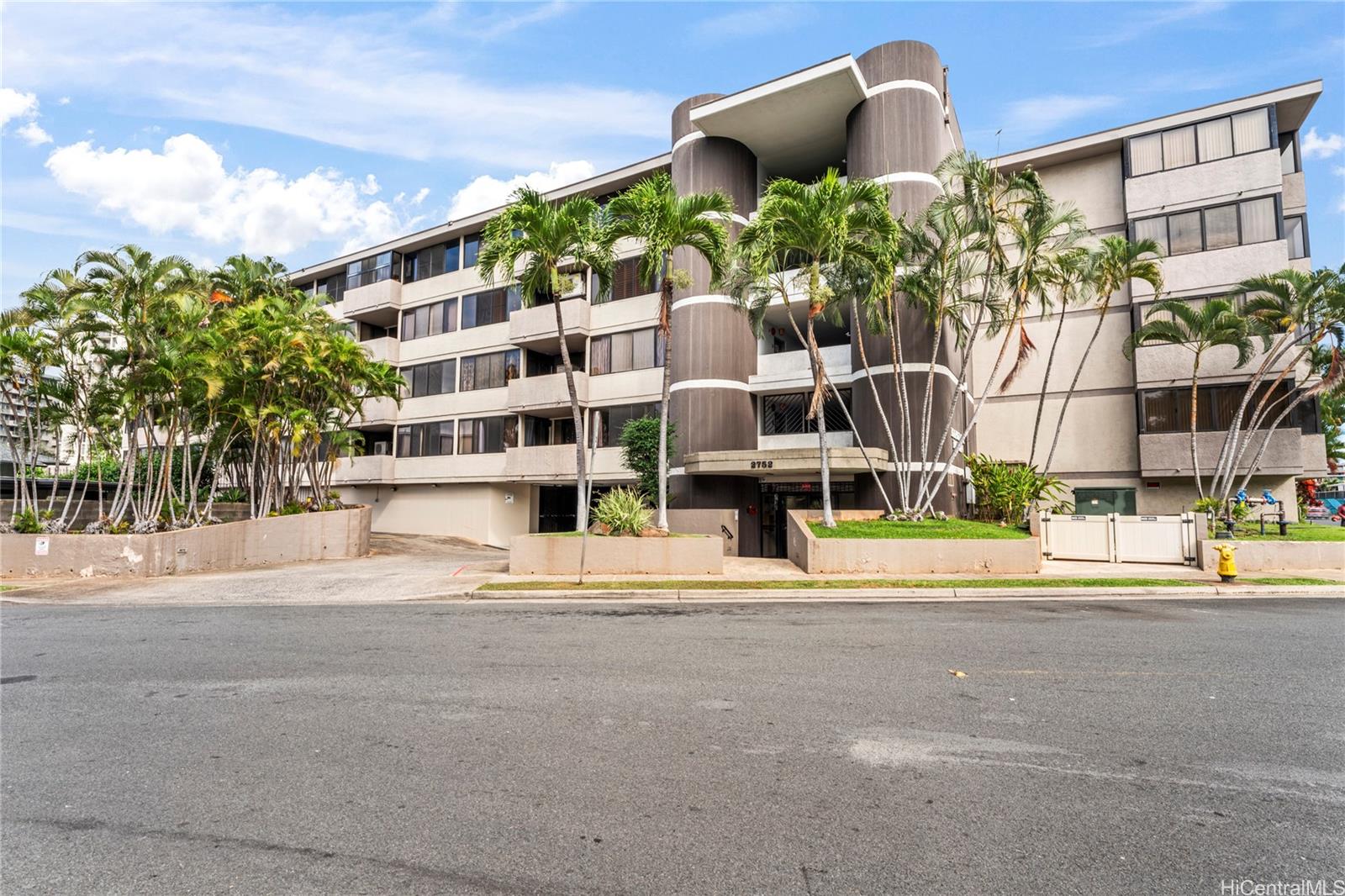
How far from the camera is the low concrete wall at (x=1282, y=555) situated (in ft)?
59.4

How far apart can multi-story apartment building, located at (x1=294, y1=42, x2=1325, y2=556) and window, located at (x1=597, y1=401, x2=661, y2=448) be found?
0.25ft

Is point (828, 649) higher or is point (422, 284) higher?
point (422, 284)

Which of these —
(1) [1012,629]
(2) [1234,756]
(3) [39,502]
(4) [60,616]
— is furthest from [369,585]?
(3) [39,502]

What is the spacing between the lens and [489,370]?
33250 mm

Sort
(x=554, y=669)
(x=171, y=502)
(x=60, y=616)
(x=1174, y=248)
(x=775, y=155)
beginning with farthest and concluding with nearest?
(x=775, y=155), (x=1174, y=248), (x=171, y=502), (x=60, y=616), (x=554, y=669)

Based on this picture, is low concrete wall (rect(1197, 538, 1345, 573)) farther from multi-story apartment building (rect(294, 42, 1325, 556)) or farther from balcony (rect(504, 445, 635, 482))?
balcony (rect(504, 445, 635, 482))

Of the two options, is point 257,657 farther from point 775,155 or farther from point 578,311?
point 775,155

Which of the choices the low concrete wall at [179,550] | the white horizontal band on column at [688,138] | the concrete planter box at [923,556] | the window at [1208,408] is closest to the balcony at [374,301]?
the low concrete wall at [179,550]

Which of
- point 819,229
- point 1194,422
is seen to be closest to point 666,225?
point 819,229

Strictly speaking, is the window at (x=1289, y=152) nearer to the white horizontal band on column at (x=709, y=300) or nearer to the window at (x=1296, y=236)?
the window at (x=1296, y=236)

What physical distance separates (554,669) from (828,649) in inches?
133

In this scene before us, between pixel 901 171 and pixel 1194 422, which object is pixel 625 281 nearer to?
pixel 901 171

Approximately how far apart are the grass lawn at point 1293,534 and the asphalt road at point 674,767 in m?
12.4

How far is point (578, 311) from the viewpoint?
29766 mm
